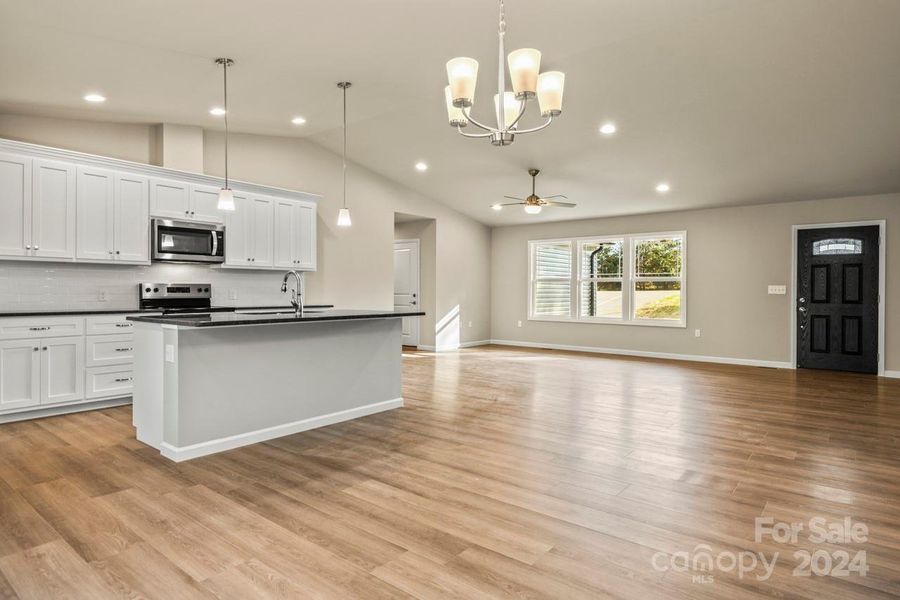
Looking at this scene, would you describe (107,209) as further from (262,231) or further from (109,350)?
(262,231)

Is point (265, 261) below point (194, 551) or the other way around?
the other way around

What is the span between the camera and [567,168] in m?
7.22

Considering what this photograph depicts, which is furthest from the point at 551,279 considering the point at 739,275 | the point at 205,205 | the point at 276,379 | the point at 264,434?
the point at 264,434

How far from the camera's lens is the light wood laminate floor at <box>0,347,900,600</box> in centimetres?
203

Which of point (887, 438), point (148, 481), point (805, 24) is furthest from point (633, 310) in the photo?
point (148, 481)

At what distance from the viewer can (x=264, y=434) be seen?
153 inches

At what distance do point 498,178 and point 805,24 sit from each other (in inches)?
176

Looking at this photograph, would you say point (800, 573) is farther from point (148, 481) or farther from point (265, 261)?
point (265, 261)

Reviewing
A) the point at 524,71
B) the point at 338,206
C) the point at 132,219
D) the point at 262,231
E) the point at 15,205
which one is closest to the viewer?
the point at 524,71

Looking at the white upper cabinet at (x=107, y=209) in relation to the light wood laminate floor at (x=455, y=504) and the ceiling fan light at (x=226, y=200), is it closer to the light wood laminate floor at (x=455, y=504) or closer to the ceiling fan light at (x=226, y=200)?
the light wood laminate floor at (x=455, y=504)

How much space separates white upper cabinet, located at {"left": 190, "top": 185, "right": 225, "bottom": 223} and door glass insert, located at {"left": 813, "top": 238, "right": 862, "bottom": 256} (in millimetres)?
7963

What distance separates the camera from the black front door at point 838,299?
7.14 metres

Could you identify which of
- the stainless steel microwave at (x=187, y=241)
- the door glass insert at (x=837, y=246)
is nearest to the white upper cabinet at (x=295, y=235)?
the stainless steel microwave at (x=187, y=241)

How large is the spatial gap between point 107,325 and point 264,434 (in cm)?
223
